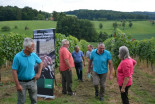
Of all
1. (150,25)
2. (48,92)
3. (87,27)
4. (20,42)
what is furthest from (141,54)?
(150,25)

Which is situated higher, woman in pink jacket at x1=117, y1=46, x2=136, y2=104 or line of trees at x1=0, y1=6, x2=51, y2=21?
line of trees at x1=0, y1=6, x2=51, y2=21

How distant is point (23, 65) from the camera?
3729 millimetres

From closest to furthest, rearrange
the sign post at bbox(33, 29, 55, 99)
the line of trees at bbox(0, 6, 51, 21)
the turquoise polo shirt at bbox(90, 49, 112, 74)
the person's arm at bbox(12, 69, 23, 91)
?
the person's arm at bbox(12, 69, 23, 91) < the turquoise polo shirt at bbox(90, 49, 112, 74) < the sign post at bbox(33, 29, 55, 99) < the line of trees at bbox(0, 6, 51, 21)

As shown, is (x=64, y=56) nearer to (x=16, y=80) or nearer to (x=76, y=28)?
(x=16, y=80)

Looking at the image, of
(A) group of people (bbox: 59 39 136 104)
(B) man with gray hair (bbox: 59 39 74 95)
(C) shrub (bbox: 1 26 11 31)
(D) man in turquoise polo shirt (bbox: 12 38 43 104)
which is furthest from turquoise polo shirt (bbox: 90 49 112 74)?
(C) shrub (bbox: 1 26 11 31)

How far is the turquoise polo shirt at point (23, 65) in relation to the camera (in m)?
A: 3.69

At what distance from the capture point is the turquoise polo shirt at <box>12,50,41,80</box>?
3.69m

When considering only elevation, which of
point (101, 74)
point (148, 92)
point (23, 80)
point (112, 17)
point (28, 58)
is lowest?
point (148, 92)

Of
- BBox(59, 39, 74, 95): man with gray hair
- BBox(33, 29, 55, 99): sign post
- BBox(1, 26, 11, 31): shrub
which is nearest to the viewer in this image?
BBox(33, 29, 55, 99): sign post

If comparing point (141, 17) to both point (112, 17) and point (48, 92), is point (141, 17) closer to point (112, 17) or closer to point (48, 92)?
point (112, 17)

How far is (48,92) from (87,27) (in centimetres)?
5245

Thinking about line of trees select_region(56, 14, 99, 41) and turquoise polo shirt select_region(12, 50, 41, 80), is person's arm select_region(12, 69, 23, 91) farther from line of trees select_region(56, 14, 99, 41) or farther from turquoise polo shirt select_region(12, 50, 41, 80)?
line of trees select_region(56, 14, 99, 41)

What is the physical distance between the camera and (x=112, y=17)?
95438mm

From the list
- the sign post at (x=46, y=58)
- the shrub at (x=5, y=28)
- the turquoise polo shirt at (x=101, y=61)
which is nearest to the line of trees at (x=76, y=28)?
the shrub at (x=5, y=28)
